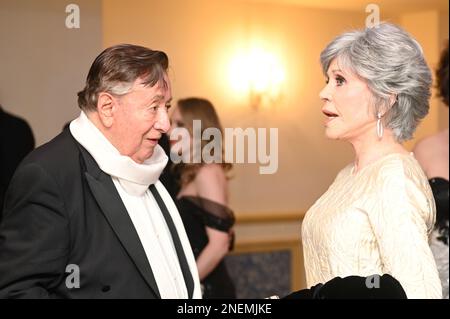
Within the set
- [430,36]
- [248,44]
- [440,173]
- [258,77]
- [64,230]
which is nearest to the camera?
[64,230]

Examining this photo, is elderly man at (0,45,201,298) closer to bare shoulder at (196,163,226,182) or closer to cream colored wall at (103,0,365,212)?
cream colored wall at (103,0,365,212)

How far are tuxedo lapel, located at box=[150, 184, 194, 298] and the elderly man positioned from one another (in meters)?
0.08

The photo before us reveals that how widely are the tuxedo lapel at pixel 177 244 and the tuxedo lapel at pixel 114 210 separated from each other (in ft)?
0.39

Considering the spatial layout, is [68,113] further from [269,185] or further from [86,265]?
[269,185]

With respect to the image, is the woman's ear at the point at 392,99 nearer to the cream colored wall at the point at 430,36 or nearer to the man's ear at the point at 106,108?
the man's ear at the point at 106,108

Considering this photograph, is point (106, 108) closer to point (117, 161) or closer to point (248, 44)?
point (117, 161)

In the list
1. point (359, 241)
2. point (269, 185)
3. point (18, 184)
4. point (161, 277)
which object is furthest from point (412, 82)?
point (269, 185)

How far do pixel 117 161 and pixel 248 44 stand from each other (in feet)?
5.66

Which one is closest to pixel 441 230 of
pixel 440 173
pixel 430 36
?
pixel 440 173

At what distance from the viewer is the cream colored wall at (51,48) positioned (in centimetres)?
131

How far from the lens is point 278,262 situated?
3816mm

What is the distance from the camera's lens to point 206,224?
2.58 meters

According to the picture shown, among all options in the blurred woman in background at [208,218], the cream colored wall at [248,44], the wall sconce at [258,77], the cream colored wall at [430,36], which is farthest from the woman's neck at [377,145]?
the cream colored wall at [430,36]

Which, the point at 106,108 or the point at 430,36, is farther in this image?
the point at 430,36
